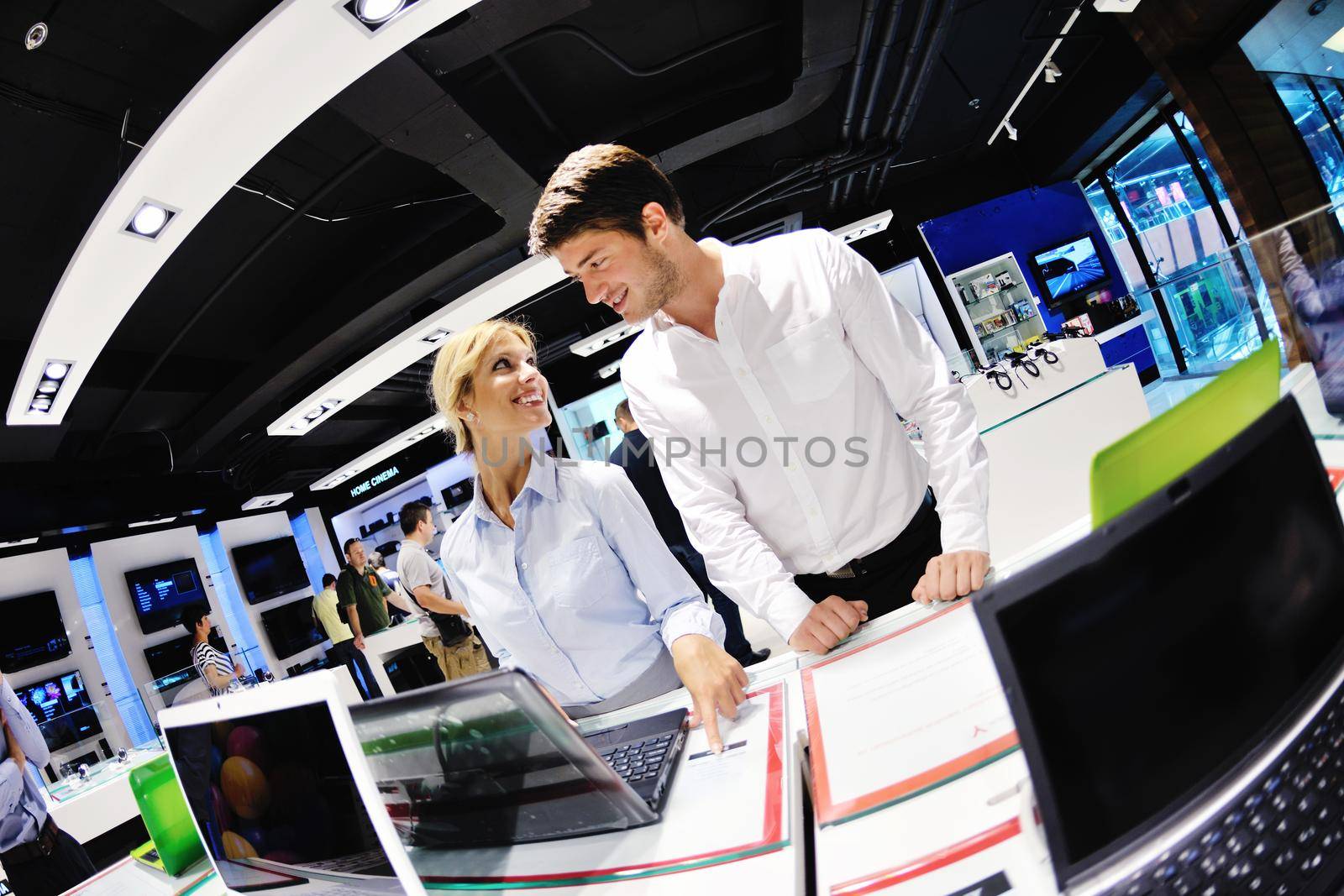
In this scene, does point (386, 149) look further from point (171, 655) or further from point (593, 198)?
point (171, 655)

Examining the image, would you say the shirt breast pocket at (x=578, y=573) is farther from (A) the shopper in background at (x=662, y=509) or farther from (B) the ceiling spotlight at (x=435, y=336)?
(B) the ceiling spotlight at (x=435, y=336)

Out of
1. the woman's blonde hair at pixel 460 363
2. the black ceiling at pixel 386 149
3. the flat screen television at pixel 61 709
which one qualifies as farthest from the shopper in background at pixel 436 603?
the flat screen television at pixel 61 709

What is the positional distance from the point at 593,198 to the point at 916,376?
79 centimetres

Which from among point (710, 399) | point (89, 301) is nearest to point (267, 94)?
point (89, 301)

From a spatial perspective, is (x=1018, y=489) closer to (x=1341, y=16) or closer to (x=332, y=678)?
(x=332, y=678)

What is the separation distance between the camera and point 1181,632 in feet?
1.66

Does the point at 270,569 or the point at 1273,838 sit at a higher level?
the point at 270,569

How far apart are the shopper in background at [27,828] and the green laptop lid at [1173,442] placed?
14.6 ft

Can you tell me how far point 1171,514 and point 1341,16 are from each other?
22.4 feet

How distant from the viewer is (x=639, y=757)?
3.35 ft

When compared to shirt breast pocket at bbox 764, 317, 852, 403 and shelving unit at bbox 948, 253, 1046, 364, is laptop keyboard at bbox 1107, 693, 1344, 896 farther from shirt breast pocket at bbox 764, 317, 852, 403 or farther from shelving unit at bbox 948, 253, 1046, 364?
shelving unit at bbox 948, 253, 1046, 364

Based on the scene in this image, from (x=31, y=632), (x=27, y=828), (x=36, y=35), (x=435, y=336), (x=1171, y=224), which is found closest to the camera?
(x=36, y=35)

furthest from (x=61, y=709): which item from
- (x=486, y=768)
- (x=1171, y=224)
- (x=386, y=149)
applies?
(x=1171, y=224)

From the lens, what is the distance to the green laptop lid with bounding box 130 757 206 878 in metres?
1.34
